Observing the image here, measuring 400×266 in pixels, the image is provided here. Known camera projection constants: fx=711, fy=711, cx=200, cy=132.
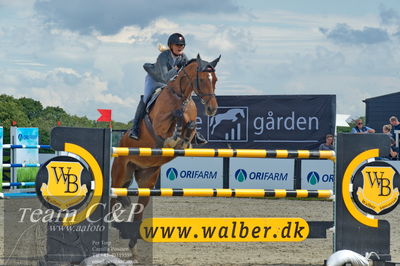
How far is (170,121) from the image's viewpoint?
23.8 feet

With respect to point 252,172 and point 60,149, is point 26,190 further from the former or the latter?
point 60,149

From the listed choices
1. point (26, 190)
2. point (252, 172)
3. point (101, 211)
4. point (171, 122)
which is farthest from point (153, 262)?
point (252, 172)

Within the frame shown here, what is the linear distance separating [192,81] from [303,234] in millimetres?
2122

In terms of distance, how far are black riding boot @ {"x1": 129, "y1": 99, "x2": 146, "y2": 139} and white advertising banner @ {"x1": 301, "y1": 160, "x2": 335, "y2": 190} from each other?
895 cm

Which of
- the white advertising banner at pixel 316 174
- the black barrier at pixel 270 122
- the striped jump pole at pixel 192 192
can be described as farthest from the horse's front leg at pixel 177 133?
the black barrier at pixel 270 122

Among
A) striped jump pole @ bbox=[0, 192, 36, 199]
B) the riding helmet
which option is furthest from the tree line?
the riding helmet

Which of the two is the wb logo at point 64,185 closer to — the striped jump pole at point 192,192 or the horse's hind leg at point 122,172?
the striped jump pole at point 192,192

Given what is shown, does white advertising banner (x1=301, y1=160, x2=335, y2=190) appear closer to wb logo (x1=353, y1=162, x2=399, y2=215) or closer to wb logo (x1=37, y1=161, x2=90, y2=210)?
wb logo (x1=353, y1=162, x2=399, y2=215)

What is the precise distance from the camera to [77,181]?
5484 millimetres

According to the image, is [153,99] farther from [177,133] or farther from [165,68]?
[177,133]

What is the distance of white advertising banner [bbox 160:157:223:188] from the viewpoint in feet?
55.4

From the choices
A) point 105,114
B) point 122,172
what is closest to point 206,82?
point 122,172

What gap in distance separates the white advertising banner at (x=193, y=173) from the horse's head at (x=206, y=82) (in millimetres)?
9652

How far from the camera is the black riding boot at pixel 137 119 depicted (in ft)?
24.5
